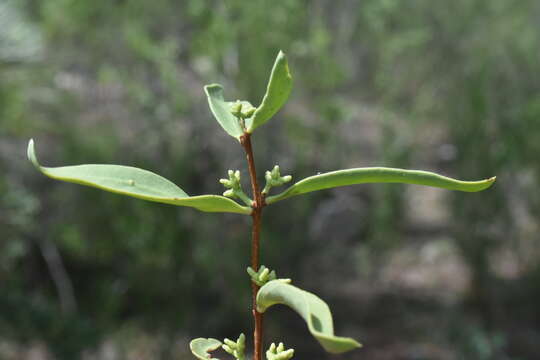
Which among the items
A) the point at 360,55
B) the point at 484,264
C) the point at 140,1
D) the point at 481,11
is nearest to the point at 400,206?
the point at 484,264

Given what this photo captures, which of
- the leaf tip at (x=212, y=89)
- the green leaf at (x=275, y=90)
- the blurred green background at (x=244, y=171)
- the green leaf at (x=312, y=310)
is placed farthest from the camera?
the blurred green background at (x=244, y=171)

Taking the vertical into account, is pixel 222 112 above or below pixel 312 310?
above

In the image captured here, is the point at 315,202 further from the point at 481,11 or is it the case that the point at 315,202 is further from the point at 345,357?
the point at 481,11

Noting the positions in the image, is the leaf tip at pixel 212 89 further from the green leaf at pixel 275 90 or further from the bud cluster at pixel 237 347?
the bud cluster at pixel 237 347

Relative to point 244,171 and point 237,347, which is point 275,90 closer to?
point 237,347

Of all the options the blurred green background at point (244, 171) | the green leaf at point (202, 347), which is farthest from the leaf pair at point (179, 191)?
the blurred green background at point (244, 171)

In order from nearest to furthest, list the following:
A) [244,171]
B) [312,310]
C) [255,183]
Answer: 1. [312,310]
2. [255,183]
3. [244,171]

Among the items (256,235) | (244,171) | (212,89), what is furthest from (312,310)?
(244,171)

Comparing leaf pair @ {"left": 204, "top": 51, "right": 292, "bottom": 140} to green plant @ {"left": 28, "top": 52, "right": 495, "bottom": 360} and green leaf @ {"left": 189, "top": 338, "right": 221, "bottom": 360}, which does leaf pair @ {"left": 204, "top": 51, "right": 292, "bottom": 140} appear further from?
green leaf @ {"left": 189, "top": 338, "right": 221, "bottom": 360}
